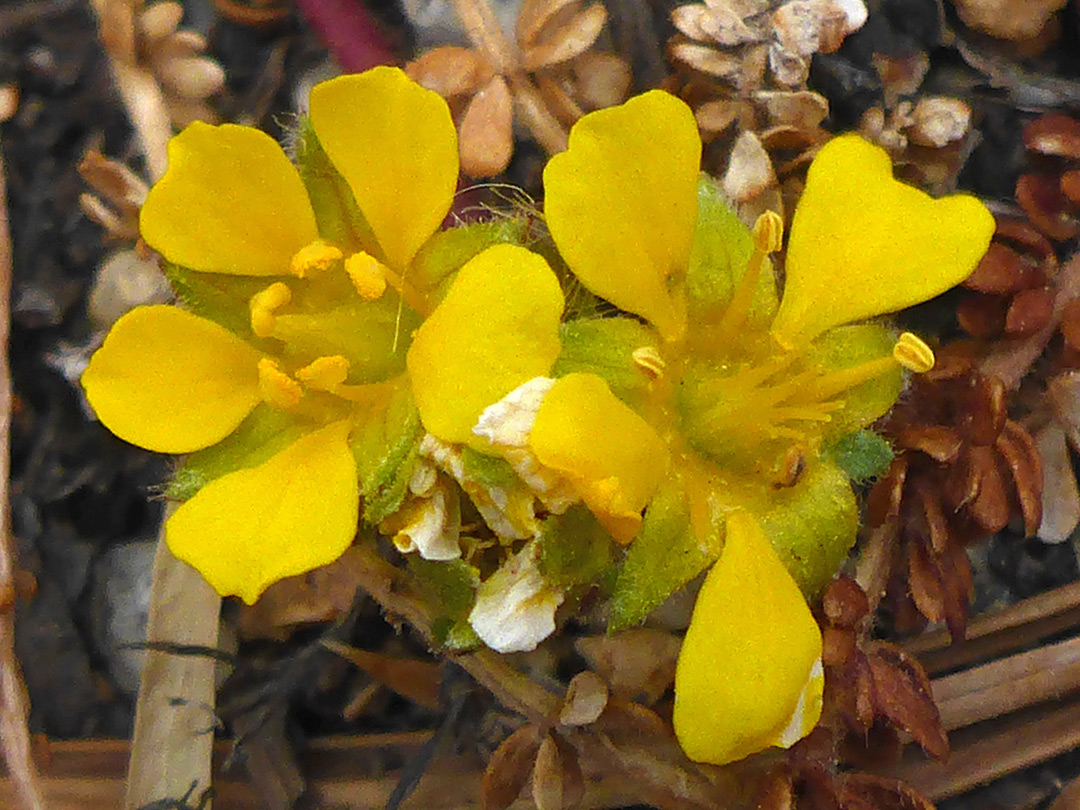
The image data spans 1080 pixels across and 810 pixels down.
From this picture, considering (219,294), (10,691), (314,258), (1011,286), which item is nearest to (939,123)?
(1011,286)

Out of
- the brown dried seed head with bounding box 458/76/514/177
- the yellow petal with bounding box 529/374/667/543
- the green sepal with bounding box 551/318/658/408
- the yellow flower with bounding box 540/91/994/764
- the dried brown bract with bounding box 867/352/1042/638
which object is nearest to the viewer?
the yellow petal with bounding box 529/374/667/543

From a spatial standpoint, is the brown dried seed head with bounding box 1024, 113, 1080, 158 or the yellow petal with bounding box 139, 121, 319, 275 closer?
the yellow petal with bounding box 139, 121, 319, 275

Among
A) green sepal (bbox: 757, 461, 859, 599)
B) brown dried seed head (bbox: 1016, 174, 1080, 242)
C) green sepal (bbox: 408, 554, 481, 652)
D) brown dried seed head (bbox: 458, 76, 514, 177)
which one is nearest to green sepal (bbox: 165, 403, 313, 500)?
green sepal (bbox: 408, 554, 481, 652)

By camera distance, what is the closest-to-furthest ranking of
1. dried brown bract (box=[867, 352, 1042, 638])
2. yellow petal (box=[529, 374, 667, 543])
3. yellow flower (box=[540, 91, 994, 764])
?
1. yellow petal (box=[529, 374, 667, 543])
2. yellow flower (box=[540, 91, 994, 764])
3. dried brown bract (box=[867, 352, 1042, 638])

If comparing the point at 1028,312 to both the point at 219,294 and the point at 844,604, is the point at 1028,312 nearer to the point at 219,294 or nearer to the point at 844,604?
the point at 844,604

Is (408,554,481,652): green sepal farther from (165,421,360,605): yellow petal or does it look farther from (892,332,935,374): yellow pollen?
(892,332,935,374): yellow pollen

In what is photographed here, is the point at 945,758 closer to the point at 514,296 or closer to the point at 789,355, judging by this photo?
the point at 789,355
